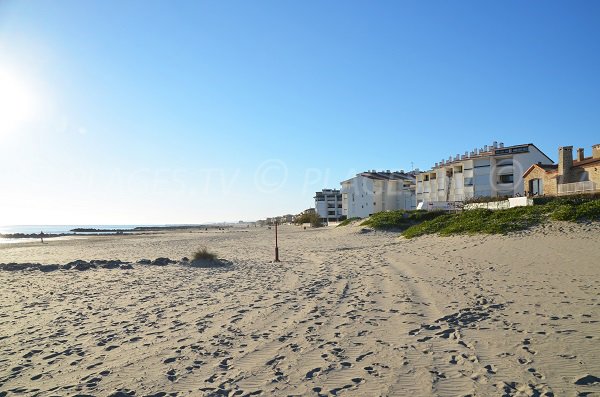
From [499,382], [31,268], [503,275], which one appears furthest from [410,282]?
[31,268]

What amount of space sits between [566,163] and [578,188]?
228 inches

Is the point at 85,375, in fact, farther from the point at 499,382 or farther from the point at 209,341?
the point at 499,382

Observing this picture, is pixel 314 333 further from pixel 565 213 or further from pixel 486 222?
pixel 565 213

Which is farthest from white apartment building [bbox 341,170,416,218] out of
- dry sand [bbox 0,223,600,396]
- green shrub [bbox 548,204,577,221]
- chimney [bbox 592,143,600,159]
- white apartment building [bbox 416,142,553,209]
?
dry sand [bbox 0,223,600,396]

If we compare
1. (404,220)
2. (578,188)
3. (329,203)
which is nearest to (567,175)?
(578,188)

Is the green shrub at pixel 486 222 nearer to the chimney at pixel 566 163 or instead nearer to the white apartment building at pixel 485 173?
the chimney at pixel 566 163

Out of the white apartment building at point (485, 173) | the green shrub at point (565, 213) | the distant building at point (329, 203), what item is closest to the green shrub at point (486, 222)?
the green shrub at point (565, 213)

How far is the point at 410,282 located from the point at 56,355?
7.95 m

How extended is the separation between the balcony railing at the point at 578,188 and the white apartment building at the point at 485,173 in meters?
12.4

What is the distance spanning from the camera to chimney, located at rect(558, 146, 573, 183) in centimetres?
3119

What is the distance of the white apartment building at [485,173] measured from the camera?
4459cm

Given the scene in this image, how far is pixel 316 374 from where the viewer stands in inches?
174

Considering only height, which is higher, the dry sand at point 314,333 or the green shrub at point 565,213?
the green shrub at point 565,213

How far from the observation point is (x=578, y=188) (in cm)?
2652
